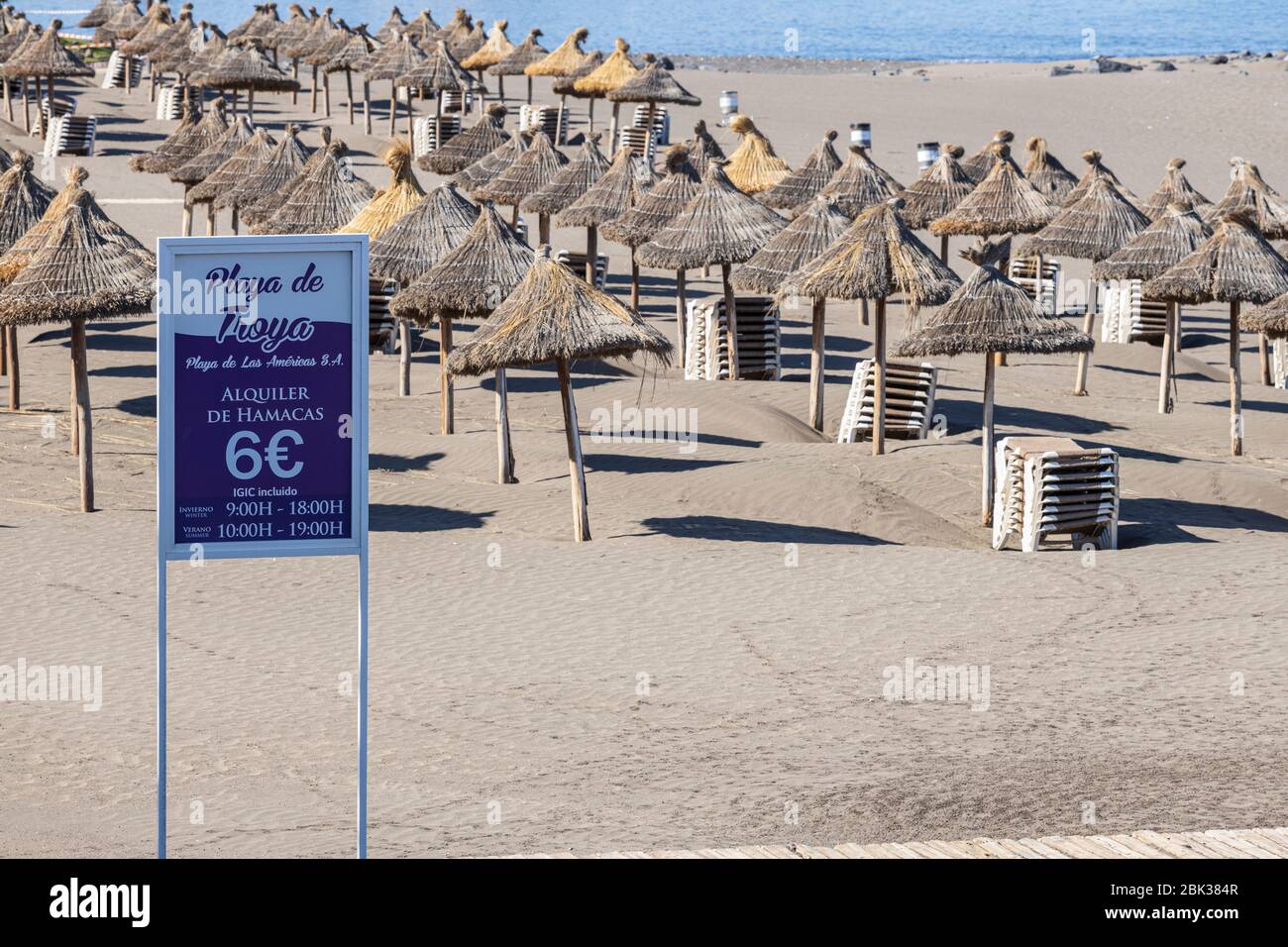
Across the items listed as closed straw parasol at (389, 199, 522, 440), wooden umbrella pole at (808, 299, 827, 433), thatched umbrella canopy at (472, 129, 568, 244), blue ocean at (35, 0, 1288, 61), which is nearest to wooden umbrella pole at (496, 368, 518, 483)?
closed straw parasol at (389, 199, 522, 440)

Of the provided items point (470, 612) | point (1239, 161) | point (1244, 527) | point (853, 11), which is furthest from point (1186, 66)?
point (853, 11)

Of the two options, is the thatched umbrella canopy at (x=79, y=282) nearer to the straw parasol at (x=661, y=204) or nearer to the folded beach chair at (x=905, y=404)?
the folded beach chair at (x=905, y=404)

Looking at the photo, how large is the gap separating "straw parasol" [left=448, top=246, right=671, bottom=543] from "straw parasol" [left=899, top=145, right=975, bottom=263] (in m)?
13.1

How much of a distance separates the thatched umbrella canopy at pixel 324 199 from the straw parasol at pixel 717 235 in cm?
401

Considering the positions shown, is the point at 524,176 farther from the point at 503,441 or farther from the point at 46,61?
the point at 46,61

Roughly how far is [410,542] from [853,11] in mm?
138501

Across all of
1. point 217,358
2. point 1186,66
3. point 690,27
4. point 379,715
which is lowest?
point 379,715

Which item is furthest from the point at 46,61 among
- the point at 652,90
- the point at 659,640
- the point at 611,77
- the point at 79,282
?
the point at 659,640

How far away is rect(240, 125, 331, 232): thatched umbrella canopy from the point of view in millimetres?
23781

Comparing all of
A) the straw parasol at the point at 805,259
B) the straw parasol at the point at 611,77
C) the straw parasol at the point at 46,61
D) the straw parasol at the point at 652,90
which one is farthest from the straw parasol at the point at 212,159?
the straw parasol at the point at 611,77

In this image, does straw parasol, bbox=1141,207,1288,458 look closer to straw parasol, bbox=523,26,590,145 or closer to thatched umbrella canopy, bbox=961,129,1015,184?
thatched umbrella canopy, bbox=961,129,1015,184

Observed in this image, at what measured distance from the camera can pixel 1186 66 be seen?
6181 cm

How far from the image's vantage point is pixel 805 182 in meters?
27.8
